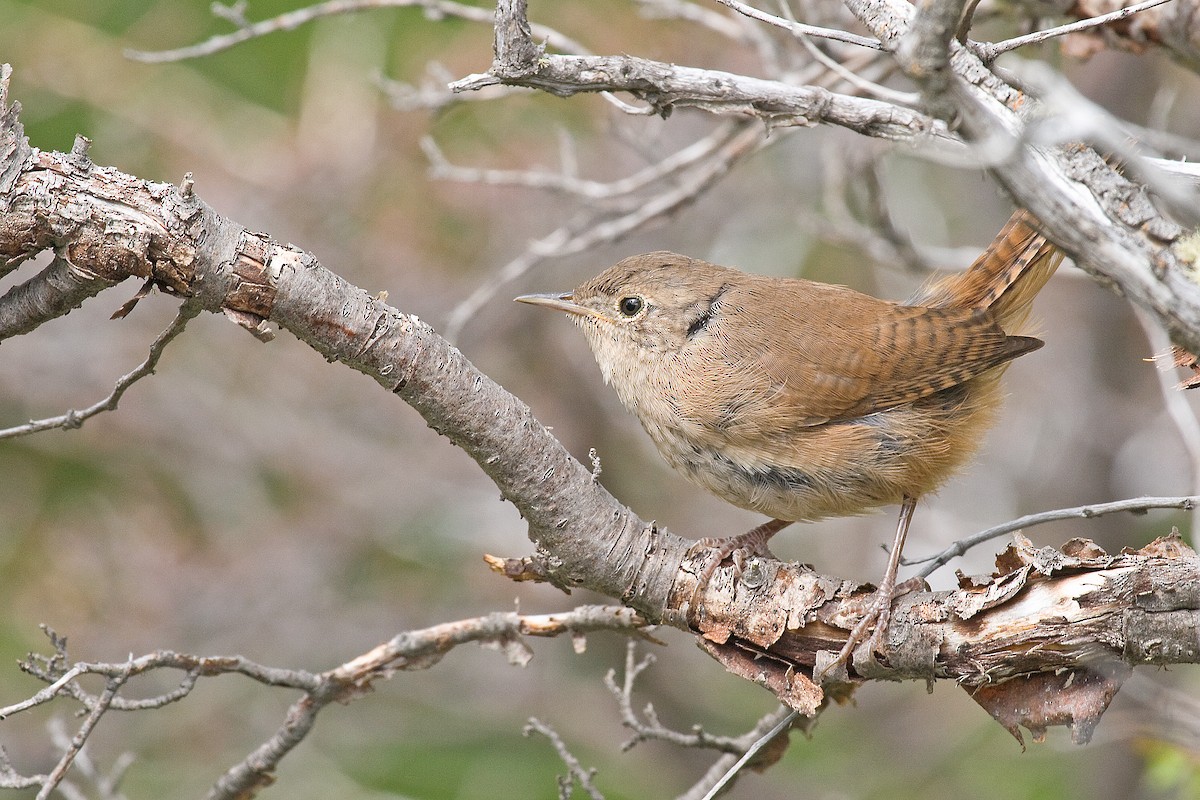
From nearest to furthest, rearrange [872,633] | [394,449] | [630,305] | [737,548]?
[872,633], [737,548], [630,305], [394,449]

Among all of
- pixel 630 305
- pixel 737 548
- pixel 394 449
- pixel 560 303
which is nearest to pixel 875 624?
pixel 737 548

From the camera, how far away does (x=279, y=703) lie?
6.01m

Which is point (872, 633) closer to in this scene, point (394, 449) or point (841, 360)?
point (841, 360)

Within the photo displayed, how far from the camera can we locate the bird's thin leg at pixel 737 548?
269cm

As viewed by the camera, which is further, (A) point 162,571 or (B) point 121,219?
(A) point 162,571

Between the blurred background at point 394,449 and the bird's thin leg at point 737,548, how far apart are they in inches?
100

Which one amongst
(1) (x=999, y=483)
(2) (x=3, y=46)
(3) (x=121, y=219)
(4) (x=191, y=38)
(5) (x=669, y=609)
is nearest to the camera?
(3) (x=121, y=219)

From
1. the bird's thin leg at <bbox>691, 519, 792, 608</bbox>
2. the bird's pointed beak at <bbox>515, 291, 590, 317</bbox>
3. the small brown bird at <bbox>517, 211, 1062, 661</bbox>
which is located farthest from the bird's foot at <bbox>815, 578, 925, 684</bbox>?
the bird's pointed beak at <bbox>515, 291, 590, 317</bbox>

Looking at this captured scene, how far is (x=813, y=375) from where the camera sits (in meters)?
3.33

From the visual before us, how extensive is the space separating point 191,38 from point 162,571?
2901mm

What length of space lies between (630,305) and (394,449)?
3.30 meters

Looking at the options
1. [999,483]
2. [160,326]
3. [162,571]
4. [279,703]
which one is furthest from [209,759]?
[999,483]

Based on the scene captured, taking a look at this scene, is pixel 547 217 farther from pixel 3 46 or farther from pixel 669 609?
pixel 669 609

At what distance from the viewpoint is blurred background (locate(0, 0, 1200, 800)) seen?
571 cm
